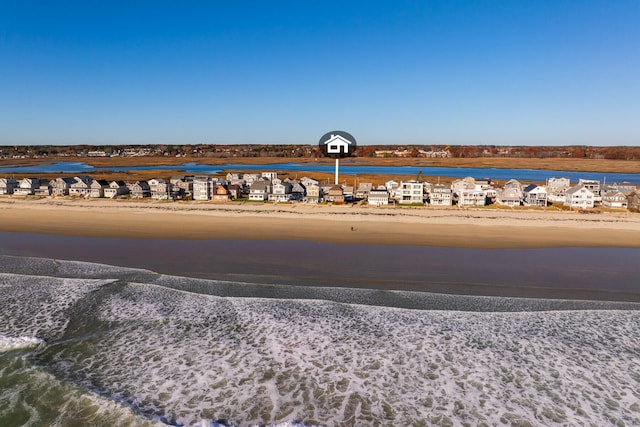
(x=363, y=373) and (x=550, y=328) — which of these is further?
(x=550, y=328)

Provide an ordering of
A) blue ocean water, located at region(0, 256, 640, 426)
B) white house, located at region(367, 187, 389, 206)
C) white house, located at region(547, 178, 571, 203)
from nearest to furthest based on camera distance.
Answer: blue ocean water, located at region(0, 256, 640, 426) → white house, located at region(367, 187, 389, 206) → white house, located at region(547, 178, 571, 203)

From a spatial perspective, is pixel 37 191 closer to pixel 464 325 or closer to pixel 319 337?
pixel 319 337

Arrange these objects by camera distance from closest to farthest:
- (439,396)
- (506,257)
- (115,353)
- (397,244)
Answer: (439,396)
(115,353)
(506,257)
(397,244)

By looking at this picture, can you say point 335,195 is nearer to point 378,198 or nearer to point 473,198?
point 378,198

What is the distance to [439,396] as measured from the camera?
8.47 meters

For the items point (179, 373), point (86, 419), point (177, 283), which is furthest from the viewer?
point (177, 283)

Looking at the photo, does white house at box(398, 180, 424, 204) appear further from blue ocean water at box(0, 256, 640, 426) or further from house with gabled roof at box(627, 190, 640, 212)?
blue ocean water at box(0, 256, 640, 426)

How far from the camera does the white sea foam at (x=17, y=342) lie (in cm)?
1003

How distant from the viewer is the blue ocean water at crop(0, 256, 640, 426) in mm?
7887

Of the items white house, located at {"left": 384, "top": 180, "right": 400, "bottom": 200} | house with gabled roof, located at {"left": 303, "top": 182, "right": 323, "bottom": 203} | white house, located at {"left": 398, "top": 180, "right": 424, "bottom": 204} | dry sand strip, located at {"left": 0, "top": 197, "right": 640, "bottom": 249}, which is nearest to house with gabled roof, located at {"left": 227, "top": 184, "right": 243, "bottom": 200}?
dry sand strip, located at {"left": 0, "top": 197, "right": 640, "bottom": 249}

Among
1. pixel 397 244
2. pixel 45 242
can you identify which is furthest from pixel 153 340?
pixel 45 242

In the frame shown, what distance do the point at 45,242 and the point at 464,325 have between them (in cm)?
2367

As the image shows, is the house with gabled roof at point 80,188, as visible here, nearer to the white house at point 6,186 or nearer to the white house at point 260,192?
the white house at point 6,186

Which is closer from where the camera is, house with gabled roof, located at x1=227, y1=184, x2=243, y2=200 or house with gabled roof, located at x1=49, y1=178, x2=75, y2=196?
house with gabled roof, located at x1=227, y1=184, x2=243, y2=200
